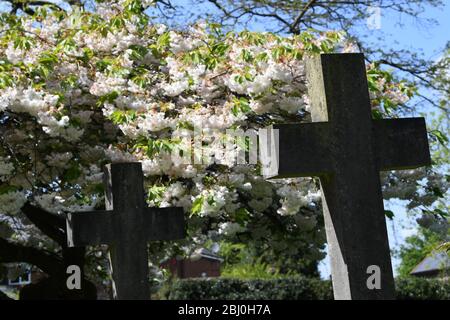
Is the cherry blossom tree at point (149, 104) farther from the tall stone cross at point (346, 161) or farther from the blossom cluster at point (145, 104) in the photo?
the tall stone cross at point (346, 161)

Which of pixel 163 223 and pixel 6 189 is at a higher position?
A: pixel 6 189

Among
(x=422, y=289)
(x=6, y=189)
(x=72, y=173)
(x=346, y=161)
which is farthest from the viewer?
(x=422, y=289)

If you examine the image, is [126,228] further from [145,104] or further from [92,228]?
[145,104]

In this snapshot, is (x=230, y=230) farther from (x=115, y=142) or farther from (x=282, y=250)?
(x=282, y=250)

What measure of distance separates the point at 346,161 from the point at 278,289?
20204 mm

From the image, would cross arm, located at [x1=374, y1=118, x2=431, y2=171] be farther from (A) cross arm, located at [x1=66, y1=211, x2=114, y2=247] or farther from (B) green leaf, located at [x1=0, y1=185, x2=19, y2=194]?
(B) green leaf, located at [x1=0, y1=185, x2=19, y2=194]

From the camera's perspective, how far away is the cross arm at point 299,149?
14.4 ft

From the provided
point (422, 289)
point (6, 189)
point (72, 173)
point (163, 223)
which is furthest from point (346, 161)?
point (422, 289)

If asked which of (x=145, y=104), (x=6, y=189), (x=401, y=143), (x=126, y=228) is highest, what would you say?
(x=145, y=104)

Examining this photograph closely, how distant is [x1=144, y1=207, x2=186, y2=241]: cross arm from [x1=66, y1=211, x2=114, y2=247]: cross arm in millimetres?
254

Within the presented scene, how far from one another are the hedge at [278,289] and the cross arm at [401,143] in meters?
19.2

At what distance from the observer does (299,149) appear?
4.43 metres

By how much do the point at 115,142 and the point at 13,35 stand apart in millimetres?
1588

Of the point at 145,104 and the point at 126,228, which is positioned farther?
the point at 145,104
